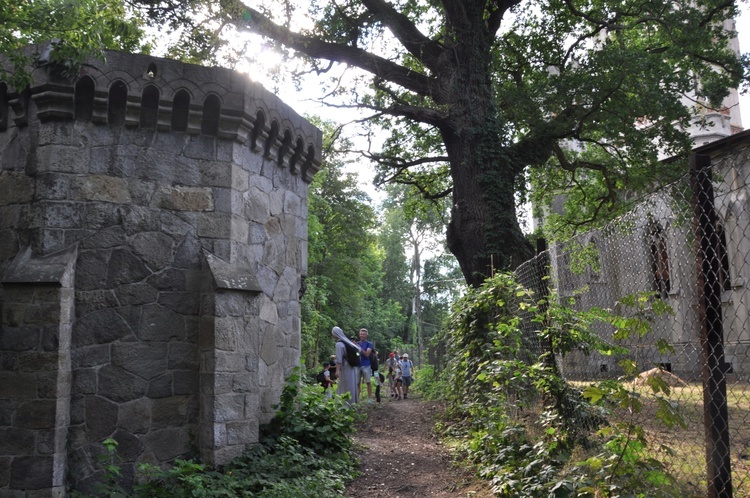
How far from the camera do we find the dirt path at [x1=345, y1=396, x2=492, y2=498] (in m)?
6.94

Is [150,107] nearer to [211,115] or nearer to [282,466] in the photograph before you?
[211,115]

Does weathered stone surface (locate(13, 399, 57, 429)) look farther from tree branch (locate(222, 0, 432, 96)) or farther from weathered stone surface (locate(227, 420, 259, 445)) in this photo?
tree branch (locate(222, 0, 432, 96))

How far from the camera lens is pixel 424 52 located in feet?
48.1

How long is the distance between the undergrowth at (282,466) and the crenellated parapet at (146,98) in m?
3.29

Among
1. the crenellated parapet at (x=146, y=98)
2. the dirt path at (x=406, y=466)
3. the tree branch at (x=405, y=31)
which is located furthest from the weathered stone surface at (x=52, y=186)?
the tree branch at (x=405, y=31)

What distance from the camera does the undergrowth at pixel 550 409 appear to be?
409 centimetres

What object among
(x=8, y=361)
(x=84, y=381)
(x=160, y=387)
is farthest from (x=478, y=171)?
(x=8, y=361)

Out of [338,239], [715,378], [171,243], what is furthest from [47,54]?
[338,239]

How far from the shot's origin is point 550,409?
6.04 meters

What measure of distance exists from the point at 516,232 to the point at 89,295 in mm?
7994

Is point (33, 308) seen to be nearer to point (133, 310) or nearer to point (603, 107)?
point (133, 310)

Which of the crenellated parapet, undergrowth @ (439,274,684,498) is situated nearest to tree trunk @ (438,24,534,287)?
undergrowth @ (439,274,684,498)

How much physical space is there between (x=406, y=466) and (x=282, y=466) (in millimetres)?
1954

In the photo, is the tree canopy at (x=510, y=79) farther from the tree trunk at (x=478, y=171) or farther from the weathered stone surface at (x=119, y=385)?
the weathered stone surface at (x=119, y=385)
